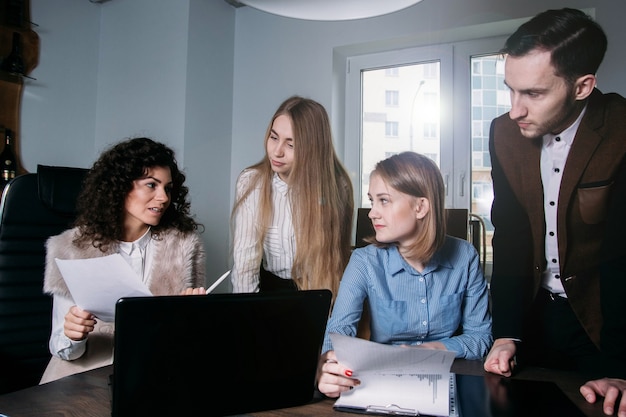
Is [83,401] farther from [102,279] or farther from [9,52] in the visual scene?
[9,52]

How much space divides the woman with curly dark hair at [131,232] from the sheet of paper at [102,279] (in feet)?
1.66

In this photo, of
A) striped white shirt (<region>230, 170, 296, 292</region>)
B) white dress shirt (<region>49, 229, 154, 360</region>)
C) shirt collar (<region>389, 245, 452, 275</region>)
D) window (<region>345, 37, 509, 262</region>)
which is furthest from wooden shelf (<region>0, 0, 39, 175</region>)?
shirt collar (<region>389, 245, 452, 275</region>)

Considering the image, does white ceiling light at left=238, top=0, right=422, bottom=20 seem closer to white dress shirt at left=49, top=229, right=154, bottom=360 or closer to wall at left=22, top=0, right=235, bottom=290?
white dress shirt at left=49, top=229, right=154, bottom=360

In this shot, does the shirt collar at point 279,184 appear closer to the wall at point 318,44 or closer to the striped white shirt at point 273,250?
the striped white shirt at point 273,250

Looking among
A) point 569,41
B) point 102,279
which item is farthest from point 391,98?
point 102,279

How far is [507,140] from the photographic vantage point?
1.42m

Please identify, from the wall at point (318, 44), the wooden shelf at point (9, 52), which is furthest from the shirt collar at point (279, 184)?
the wooden shelf at point (9, 52)

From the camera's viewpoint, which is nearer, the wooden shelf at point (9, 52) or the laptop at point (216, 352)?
the laptop at point (216, 352)

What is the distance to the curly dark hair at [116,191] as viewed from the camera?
4.81 feet

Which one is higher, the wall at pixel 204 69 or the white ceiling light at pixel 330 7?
the wall at pixel 204 69

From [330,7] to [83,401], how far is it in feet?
2.62

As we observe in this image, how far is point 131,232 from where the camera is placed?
1.59 m

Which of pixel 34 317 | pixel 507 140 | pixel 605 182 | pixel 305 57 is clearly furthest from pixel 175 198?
pixel 605 182

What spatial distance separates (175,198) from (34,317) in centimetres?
57
